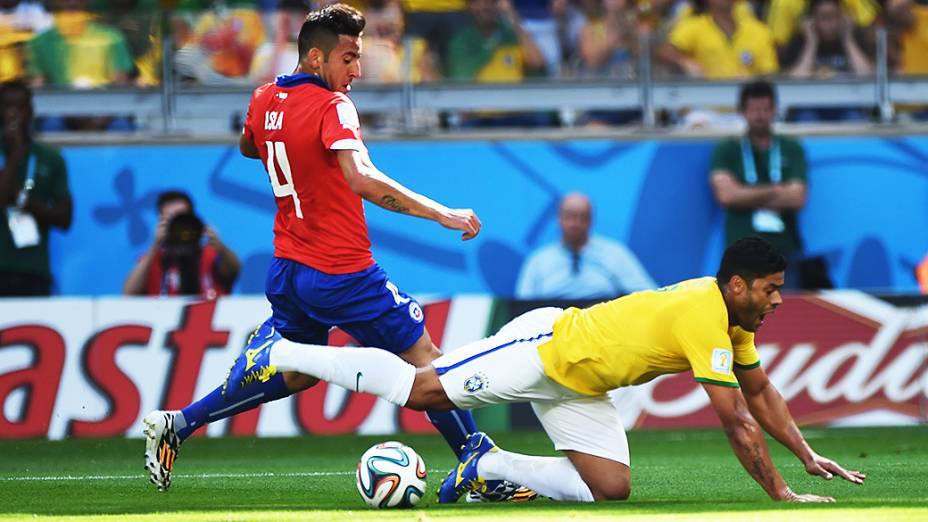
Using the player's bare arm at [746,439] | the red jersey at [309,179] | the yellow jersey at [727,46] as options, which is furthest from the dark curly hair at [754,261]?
the yellow jersey at [727,46]

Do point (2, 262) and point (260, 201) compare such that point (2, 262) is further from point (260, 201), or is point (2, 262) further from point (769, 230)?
point (769, 230)

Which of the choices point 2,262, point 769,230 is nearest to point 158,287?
point 2,262

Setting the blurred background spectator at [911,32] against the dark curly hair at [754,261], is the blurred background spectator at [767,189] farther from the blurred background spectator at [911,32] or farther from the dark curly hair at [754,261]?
the dark curly hair at [754,261]

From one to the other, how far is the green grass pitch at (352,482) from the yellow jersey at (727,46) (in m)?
3.64

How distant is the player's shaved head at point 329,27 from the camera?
788cm

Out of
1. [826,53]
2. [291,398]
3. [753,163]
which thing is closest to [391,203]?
[291,398]

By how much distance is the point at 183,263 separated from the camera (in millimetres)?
12633

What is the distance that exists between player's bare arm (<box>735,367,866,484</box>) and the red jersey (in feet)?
6.42

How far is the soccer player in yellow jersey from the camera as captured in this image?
7.03 meters

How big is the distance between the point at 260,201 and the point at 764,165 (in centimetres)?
440

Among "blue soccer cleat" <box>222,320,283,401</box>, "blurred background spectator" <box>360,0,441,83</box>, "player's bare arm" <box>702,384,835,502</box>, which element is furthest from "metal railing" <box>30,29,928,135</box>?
"player's bare arm" <box>702,384,835,502</box>

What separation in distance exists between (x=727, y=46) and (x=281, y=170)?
7.28 meters

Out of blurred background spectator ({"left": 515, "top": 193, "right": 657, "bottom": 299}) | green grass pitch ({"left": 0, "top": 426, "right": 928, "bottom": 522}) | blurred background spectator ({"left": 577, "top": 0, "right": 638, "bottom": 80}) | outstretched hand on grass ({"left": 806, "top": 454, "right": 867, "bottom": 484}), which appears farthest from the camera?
blurred background spectator ({"left": 577, "top": 0, "right": 638, "bottom": 80})

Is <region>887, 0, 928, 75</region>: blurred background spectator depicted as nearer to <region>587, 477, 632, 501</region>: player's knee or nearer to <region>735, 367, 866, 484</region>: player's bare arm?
<region>735, 367, 866, 484</region>: player's bare arm
